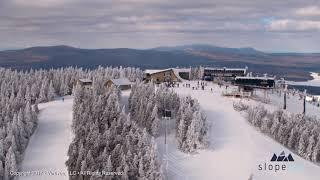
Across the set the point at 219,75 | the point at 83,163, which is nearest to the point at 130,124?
the point at 83,163

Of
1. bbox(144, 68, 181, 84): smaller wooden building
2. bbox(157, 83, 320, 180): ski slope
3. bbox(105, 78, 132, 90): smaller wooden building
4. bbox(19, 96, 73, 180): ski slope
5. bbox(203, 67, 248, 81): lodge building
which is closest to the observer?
bbox(157, 83, 320, 180): ski slope

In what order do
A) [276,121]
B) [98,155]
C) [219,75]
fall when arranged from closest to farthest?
[98,155] < [276,121] < [219,75]

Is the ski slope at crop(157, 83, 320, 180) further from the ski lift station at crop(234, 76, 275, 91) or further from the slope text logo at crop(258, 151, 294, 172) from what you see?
the ski lift station at crop(234, 76, 275, 91)

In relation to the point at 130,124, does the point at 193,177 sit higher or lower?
lower

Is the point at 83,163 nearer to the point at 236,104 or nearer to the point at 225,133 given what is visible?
the point at 225,133

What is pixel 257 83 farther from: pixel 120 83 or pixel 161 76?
pixel 161 76

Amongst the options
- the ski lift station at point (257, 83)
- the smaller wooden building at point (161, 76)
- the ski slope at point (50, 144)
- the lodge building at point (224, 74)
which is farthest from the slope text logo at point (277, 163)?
the lodge building at point (224, 74)

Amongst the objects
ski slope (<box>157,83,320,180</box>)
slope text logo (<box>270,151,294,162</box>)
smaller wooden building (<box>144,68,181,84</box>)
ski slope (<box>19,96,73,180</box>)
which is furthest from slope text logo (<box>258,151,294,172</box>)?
smaller wooden building (<box>144,68,181,84</box>)
